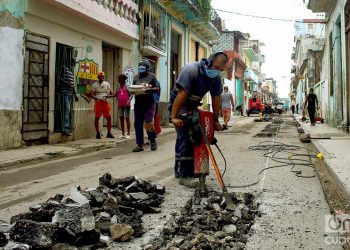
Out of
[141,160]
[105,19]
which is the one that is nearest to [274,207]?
[141,160]

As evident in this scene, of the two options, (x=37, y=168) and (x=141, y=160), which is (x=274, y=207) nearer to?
(x=141, y=160)

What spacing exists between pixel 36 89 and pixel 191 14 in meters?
12.5

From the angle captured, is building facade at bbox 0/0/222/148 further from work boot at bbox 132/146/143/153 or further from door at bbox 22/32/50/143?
work boot at bbox 132/146/143/153

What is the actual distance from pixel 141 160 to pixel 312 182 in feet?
9.87

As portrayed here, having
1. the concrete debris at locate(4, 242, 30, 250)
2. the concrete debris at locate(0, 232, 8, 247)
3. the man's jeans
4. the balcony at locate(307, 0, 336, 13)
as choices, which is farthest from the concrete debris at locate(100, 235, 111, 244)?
the balcony at locate(307, 0, 336, 13)

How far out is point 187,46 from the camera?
21297 mm

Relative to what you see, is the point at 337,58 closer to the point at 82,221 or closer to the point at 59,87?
the point at 59,87

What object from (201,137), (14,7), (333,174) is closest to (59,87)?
(14,7)

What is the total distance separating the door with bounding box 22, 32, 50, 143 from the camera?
8312 mm

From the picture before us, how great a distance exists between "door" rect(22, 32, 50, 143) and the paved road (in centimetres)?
165

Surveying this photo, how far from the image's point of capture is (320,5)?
15.6 m

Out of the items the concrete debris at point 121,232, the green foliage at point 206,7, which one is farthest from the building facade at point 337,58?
the concrete debris at point 121,232

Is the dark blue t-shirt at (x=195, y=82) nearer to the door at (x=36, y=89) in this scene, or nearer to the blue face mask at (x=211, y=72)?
the blue face mask at (x=211, y=72)

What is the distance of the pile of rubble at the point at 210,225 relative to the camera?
269 cm
